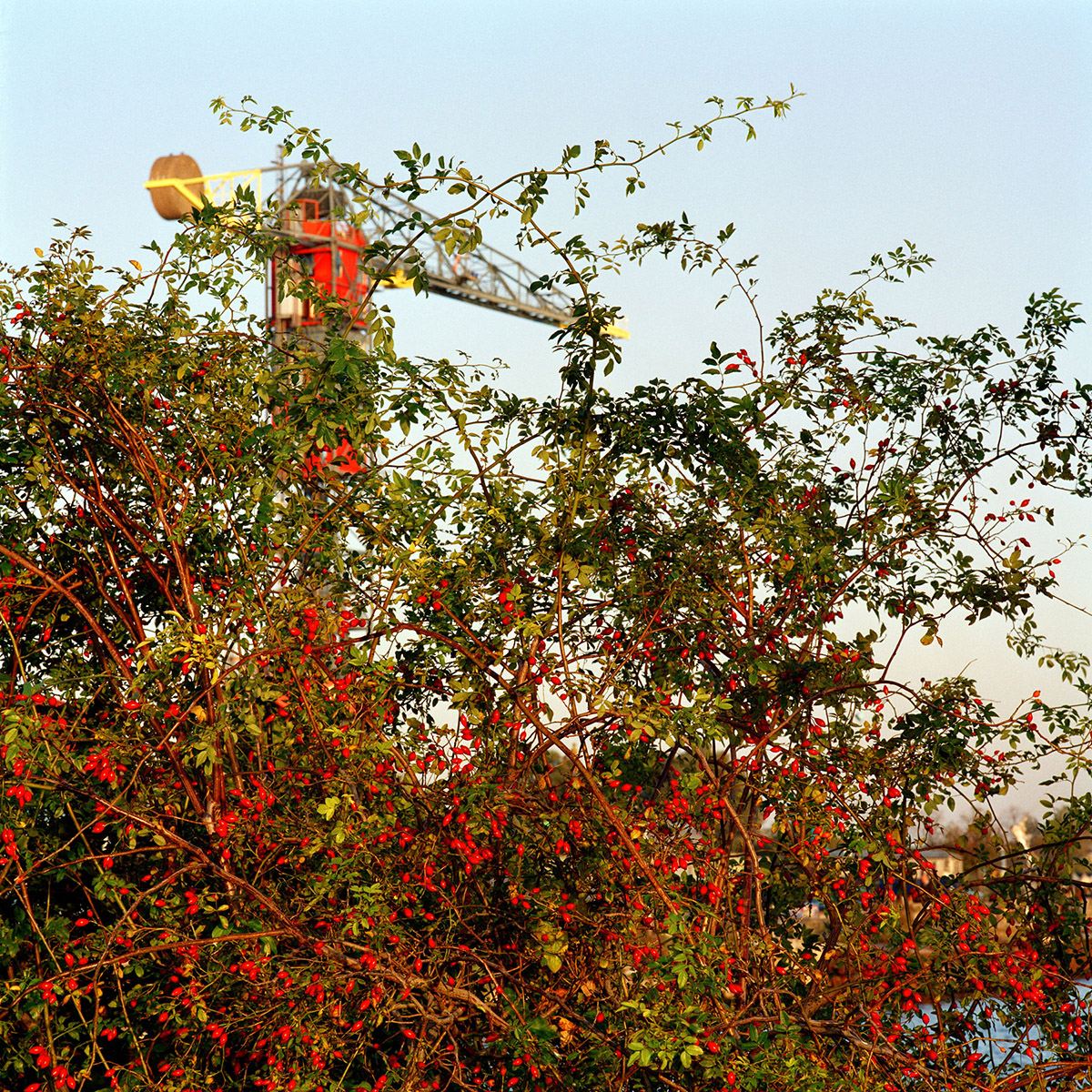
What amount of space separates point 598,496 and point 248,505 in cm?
121

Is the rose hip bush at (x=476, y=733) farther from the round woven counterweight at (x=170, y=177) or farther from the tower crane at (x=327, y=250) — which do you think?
the round woven counterweight at (x=170, y=177)

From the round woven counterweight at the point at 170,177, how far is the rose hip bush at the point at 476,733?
15.9 meters

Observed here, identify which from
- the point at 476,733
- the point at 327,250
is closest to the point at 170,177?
the point at 327,250

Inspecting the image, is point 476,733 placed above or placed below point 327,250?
below

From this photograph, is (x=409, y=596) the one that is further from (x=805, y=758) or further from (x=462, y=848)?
(x=805, y=758)

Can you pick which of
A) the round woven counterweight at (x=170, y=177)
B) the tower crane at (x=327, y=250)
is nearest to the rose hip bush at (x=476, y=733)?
the tower crane at (x=327, y=250)

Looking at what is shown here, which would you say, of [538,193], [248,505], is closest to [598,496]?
[538,193]

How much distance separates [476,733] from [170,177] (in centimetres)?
1740

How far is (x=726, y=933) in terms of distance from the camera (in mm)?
3666

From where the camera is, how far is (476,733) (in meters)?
3.64

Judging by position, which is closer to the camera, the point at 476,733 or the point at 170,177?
the point at 476,733

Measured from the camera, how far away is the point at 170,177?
18656 millimetres

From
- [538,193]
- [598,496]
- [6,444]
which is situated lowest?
[6,444]

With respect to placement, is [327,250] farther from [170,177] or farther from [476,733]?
[476,733]
